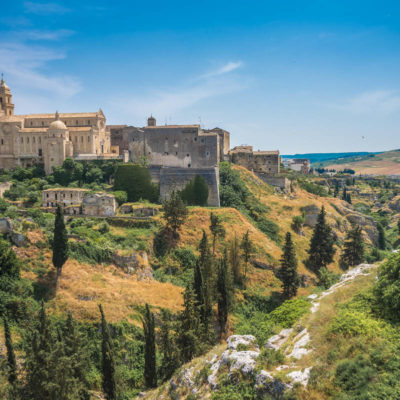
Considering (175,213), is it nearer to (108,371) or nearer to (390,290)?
(108,371)

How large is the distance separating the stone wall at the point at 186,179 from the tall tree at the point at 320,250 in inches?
502

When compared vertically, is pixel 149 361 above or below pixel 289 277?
below

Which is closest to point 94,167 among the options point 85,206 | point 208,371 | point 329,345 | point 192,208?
point 85,206

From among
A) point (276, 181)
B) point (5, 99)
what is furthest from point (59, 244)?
point (276, 181)

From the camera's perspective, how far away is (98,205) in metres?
38.4

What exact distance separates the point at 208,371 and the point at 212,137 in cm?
3734

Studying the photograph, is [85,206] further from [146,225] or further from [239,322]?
[239,322]

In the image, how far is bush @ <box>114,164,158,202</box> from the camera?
43.9 m

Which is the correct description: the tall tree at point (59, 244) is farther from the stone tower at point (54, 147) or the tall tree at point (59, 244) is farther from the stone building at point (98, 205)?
the stone tower at point (54, 147)

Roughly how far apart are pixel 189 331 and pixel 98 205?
2103 cm

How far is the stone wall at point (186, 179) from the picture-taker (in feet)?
146

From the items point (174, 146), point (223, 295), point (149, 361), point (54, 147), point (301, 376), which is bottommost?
point (149, 361)

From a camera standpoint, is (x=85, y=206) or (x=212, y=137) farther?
(x=212, y=137)

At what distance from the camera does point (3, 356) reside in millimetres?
20969
